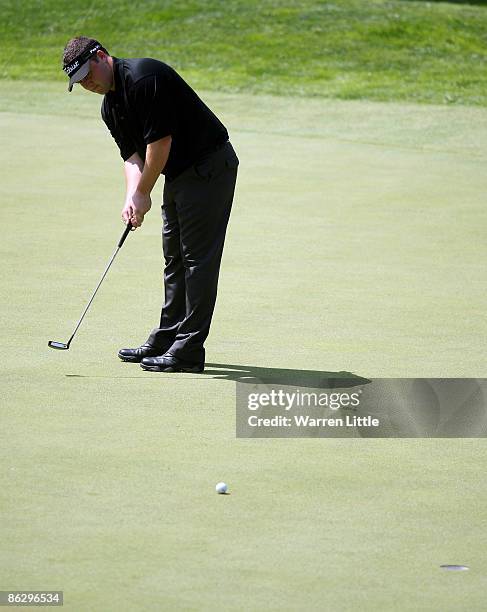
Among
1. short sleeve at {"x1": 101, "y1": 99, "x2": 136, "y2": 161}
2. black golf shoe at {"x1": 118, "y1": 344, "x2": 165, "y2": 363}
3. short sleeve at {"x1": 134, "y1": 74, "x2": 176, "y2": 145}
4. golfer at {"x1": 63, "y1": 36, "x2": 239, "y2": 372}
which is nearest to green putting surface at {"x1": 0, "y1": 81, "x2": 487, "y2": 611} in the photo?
black golf shoe at {"x1": 118, "y1": 344, "x2": 165, "y2": 363}

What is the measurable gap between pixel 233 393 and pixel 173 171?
1129 mm

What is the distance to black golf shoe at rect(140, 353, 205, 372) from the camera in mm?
7047

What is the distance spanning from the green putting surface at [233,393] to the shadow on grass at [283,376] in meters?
0.05

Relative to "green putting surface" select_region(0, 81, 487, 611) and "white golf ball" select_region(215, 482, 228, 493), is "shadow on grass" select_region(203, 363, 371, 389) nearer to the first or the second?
"green putting surface" select_region(0, 81, 487, 611)

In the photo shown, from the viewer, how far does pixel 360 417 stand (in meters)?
6.27

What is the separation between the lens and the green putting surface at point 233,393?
14.8ft

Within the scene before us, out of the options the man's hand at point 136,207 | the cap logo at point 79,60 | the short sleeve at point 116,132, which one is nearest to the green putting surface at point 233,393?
the man's hand at point 136,207

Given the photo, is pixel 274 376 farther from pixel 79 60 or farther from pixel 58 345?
pixel 79 60

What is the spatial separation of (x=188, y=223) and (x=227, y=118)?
10.1 metres

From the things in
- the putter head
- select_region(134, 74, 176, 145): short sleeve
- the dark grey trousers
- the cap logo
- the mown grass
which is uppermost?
the cap logo

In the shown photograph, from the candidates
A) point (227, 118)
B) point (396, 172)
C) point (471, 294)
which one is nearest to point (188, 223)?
point (471, 294)

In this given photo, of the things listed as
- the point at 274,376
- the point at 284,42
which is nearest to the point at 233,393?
the point at 274,376

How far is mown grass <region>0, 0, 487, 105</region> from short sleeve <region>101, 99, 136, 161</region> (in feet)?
38.3

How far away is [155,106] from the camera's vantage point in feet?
21.7
